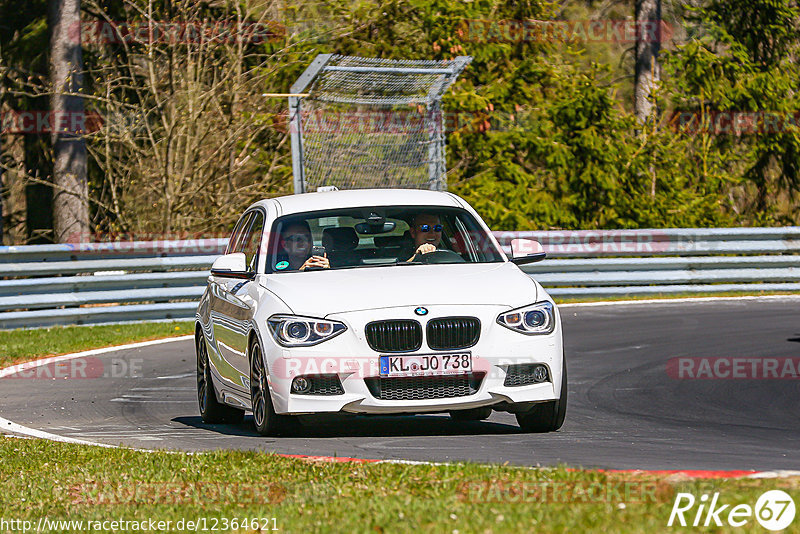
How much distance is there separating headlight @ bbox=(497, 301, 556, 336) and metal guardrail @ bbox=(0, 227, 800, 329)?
34.5 ft

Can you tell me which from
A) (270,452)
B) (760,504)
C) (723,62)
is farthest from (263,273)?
(723,62)

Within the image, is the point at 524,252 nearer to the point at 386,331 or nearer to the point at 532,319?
the point at 532,319

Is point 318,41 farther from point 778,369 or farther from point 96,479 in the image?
point 96,479

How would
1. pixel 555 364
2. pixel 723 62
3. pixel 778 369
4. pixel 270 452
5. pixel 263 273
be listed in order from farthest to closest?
pixel 723 62
pixel 778 369
pixel 263 273
pixel 555 364
pixel 270 452

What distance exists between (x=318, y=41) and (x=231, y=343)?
57.1 feet

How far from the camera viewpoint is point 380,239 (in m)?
9.98

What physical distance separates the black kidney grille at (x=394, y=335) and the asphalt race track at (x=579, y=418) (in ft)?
1.94

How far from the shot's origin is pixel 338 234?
32.5 ft
